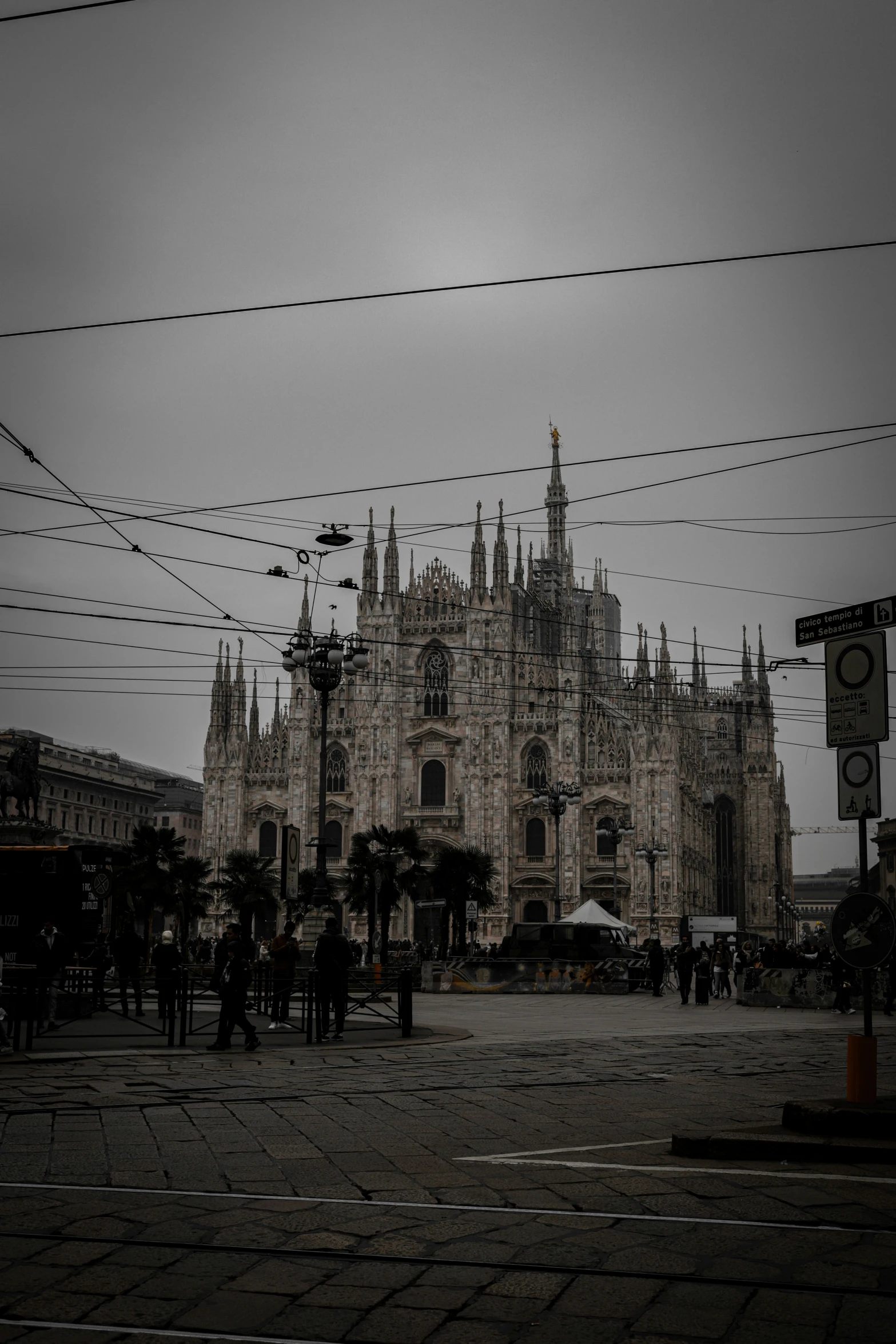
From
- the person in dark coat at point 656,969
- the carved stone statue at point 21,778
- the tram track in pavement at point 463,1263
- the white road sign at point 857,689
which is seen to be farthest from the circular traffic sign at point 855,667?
the carved stone statue at point 21,778

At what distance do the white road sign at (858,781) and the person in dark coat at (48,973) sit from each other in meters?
7.92

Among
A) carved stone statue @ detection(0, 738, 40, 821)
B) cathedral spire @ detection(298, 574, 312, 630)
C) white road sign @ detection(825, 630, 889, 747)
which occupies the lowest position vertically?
white road sign @ detection(825, 630, 889, 747)

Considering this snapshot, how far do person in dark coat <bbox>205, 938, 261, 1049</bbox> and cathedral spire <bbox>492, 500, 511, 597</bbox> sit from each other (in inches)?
1742

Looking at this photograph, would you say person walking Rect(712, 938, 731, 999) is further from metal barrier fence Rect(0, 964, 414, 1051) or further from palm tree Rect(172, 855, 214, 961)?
palm tree Rect(172, 855, 214, 961)

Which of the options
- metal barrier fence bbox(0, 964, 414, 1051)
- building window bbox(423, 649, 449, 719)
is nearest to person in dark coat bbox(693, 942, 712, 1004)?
metal barrier fence bbox(0, 964, 414, 1051)

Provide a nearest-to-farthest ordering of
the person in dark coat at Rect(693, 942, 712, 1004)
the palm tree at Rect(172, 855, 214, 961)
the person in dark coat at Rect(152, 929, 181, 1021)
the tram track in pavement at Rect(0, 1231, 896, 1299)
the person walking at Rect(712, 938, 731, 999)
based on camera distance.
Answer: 1. the tram track in pavement at Rect(0, 1231, 896, 1299)
2. the person in dark coat at Rect(152, 929, 181, 1021)
3. the person in dark coat at Rect(693, 942, 712, 1004)
4. the person walking at Rect(712, 938, 731, 999)
5. the palm tree at Rect(172, 855, 214, 961)

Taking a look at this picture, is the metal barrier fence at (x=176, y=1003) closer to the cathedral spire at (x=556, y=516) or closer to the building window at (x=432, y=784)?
the building window at (x=432, y=784)

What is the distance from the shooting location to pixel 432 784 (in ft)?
186

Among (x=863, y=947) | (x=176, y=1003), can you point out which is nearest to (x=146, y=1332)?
(x=863, y=947)

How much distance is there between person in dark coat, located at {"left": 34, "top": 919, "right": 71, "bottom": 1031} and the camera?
12430mm

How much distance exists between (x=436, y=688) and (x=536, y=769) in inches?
237

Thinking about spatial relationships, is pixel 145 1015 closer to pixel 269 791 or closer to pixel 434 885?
pixel 434 885

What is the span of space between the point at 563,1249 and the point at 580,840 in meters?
49.3

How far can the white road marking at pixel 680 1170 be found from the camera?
18.4 ft
